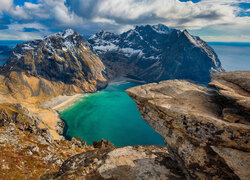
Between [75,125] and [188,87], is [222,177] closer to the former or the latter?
[188,87]

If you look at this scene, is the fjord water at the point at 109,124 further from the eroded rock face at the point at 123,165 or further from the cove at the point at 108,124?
the eroded rock face at the point at 123,165

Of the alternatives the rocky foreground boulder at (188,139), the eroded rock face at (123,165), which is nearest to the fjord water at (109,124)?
the eroded rock face at (123,165)

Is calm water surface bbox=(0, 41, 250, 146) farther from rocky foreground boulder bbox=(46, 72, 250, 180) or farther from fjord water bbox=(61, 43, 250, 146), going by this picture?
rocky foreground boulder bbox=(46, 72, 250, 180)

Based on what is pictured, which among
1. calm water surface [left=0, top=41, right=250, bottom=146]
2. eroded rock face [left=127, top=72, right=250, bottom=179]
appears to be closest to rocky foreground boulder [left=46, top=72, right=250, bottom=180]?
eroded rock face [left=127, top=72, right=250, bottom=179]

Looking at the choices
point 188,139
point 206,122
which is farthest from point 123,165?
point 206,122

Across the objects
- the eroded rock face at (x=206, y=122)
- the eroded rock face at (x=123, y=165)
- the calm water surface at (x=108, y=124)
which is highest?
the eroded rock face at (x=206, y=122)

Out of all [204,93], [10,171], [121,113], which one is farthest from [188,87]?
[121,113]
